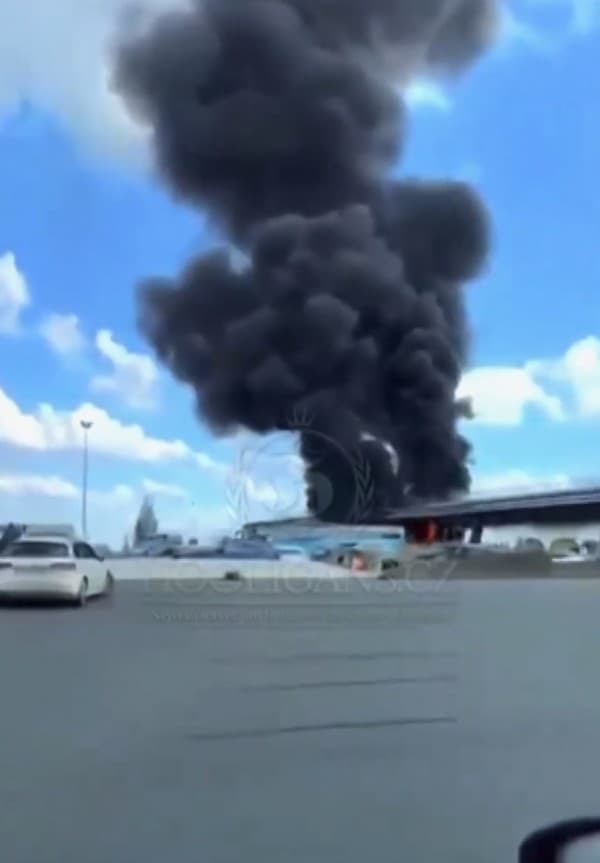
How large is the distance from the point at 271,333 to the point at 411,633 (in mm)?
1597

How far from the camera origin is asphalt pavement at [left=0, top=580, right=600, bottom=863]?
2.71 meters

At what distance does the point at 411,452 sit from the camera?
17.7 feet

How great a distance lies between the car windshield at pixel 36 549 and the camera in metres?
5.89

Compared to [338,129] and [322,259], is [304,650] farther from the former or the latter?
[338,129]

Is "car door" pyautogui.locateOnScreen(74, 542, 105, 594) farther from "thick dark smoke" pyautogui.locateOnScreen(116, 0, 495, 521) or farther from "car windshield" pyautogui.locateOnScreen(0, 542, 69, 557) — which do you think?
"thick dark smoke" pyautogui.locateOnScreen(116, 0, 495, 521)

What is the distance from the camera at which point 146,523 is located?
4840 mm

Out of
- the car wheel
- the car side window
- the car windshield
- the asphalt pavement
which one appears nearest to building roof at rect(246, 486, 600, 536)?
the asphalt pavement

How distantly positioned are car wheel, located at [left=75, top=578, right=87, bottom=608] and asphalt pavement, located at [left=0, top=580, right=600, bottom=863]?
74 mm

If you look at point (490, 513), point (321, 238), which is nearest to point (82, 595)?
point (321, 238)

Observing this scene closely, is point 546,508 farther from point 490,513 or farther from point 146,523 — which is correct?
point 146,523

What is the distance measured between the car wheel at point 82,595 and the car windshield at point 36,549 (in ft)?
1.21

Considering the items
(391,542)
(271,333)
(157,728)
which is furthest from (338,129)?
(157,728)

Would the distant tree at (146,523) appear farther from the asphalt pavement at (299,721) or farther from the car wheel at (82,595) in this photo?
the car wheel at (82,595)

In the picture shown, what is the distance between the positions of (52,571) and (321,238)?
8.43 feet
